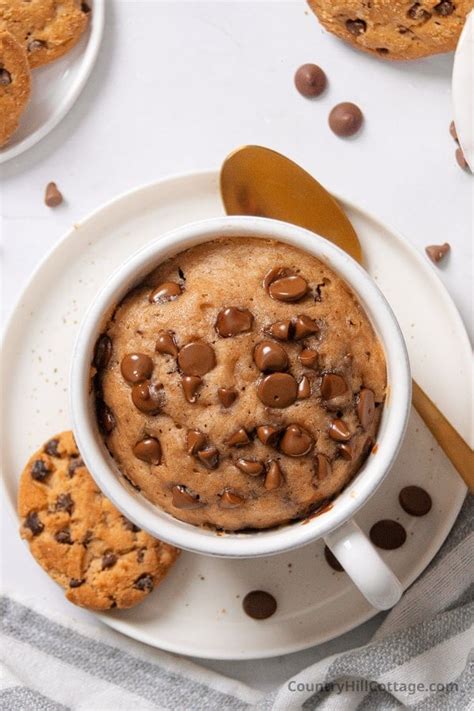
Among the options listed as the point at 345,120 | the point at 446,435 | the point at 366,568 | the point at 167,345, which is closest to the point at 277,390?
the point at 167,345

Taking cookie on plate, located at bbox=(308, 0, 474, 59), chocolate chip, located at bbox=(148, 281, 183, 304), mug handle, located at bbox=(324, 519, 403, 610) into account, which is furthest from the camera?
cookie on plate, located at bbox=(308, 0, 474, 59)

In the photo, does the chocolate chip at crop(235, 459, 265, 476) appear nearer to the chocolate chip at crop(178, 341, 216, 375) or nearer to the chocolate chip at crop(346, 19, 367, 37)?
the chocolate chip at crop(178, 341, 216, 375)

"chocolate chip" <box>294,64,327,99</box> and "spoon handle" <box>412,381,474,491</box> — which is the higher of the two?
"chocolate chip" <box>294,64,327,99</box>

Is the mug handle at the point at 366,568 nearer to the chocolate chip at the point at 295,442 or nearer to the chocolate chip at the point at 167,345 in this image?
the chocolate chip at the point at 295,442

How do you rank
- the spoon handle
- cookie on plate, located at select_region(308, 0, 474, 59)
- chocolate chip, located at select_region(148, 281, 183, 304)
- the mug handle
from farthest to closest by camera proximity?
cookie on plate, located at select_region(308, 0, 474, 59), the spoon handle, chocolate chip, located at select_region(148, 281, 183, 304), the mug handle

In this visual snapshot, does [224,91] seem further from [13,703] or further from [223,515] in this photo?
[13,703]

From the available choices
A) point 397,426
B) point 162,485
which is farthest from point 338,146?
point 162,485

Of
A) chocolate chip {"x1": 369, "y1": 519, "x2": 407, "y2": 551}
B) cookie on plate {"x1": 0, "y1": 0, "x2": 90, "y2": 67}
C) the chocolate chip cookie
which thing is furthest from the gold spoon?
cookie on plate {"x1": 0, "y1": 0, "x2": 90, "y2": 67}

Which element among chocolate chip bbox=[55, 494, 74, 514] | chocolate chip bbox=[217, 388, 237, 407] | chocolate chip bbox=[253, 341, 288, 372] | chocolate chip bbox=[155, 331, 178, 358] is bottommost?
chocolate chip bbox=[55, 494, 74, 514]

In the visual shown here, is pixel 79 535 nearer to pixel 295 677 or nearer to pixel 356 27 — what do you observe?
pixel 295 677
